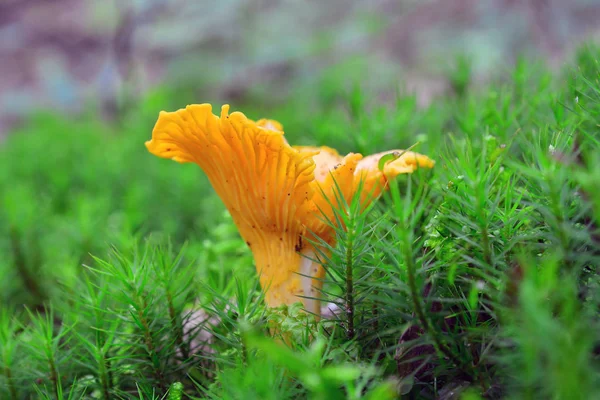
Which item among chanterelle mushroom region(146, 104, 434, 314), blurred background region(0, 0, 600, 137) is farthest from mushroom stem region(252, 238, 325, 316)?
blurred background region(0, 0, 600, 137)

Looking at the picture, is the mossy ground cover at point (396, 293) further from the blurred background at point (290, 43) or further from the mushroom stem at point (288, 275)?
the blurred background at point (290, 43)

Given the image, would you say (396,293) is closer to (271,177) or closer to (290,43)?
(271,177)

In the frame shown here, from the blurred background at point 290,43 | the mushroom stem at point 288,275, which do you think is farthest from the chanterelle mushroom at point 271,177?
the blurred background at point 290,43

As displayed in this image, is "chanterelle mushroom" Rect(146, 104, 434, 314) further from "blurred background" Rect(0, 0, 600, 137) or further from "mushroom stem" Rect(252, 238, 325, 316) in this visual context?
"blurred background" Rect(0, 0, 600, 137)

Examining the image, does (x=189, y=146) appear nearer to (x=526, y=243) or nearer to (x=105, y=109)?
(x=526, y=243)

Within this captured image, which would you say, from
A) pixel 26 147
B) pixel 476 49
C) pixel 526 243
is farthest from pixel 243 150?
pixel 476 49
